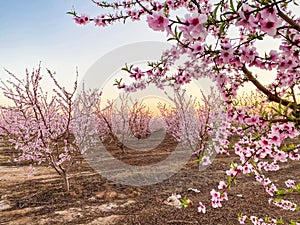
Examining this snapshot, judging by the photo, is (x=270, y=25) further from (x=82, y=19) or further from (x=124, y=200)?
(x=124, y=200)

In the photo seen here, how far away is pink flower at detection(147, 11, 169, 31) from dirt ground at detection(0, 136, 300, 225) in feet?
12.2

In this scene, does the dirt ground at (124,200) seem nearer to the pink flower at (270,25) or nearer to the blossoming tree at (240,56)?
the blossoming tree at (240,56)

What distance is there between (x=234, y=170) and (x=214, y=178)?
15.9 ft

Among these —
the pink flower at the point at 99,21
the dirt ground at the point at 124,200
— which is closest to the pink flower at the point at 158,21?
the pink flower at the point at 99,21

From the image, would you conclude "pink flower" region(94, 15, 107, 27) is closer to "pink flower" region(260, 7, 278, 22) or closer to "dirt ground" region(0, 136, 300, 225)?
"pink flower" region(260, 7, 278, 22)

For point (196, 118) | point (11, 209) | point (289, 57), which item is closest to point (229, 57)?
point (289, 57)

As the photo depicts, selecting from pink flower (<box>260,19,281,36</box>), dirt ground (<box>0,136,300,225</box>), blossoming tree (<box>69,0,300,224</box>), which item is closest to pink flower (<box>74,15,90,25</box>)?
blossoming tree (<box>69,0,300,224</box>)

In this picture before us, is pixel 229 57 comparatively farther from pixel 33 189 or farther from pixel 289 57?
pixel 33 189

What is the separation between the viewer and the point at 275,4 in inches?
57.2

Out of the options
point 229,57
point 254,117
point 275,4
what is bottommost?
point 254,117

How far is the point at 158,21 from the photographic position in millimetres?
1569

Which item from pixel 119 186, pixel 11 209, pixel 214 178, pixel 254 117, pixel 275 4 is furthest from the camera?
pixel 214 178

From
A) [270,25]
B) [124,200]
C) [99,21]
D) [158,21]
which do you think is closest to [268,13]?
[270,25]

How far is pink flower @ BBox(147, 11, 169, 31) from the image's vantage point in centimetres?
155
